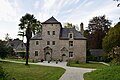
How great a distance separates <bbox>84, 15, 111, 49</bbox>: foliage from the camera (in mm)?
73438

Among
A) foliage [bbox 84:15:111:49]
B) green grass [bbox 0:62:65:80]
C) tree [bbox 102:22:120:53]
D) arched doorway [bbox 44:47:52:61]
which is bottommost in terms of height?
green grass [bbox 0:62:65:80]

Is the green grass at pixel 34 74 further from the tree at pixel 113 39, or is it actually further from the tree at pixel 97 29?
Answer: the tree at pixel 97 29

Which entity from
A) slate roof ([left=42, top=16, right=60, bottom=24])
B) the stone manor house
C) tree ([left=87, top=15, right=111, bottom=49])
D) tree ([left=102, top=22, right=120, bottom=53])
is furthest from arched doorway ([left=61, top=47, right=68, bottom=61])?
tree ([left=87, top=15, right=111, bottom=49])

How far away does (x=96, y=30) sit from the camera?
74.0 meters

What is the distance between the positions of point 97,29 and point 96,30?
0.43 m

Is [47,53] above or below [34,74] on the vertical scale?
above

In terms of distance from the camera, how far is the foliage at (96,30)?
241 feet

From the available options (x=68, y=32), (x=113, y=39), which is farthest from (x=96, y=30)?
(x=113, y=39)

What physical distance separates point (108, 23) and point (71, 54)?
72.7ft

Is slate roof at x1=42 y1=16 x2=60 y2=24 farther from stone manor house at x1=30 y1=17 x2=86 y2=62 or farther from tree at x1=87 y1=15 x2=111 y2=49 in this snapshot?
tree at x1=87 y1=15 x2=111 y2=49

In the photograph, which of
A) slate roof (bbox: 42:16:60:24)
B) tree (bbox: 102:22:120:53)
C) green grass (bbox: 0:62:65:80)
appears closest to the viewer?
green grass (bbox: 0:62:65:80)

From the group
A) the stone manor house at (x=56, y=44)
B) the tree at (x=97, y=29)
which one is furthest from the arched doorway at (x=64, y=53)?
the tree at (x=97, y=29)

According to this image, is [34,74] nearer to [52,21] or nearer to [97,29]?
[52,21]

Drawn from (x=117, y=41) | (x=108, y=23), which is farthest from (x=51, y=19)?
(x=108, y=23)
